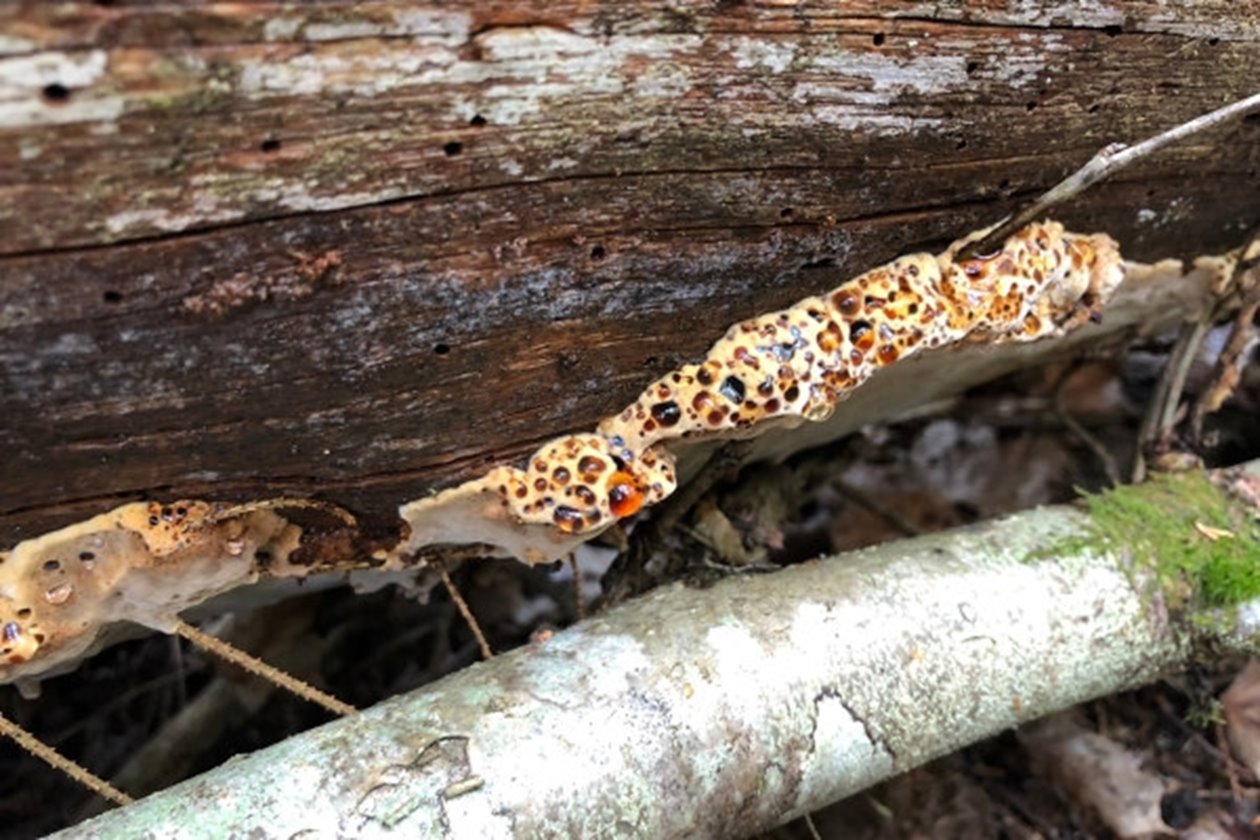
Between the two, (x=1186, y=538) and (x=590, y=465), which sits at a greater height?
(x=590, y=465)

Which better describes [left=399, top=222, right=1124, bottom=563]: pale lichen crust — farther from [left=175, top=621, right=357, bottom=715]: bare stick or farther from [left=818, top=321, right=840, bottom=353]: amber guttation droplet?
[left=175, top=621, right=357, bottom=715]: bare stick

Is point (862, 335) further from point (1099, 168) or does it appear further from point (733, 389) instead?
point (1099, 168)

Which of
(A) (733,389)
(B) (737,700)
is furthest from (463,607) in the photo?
(A) (733,389)

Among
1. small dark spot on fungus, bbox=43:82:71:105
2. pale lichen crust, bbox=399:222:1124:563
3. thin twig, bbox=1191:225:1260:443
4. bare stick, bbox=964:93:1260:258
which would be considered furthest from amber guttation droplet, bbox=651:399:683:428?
thin twig, bbox=1191:225:1260:443

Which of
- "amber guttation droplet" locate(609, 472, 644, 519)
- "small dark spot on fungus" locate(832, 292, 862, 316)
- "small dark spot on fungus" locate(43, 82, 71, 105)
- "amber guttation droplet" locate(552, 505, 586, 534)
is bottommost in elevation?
"amber guttation droplet" locate(552, 505, 586, 534)

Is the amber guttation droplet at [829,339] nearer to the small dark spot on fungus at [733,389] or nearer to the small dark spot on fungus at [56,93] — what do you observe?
the small dark spot on fungus at [733,389]

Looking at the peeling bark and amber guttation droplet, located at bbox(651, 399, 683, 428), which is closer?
the peeling bark
